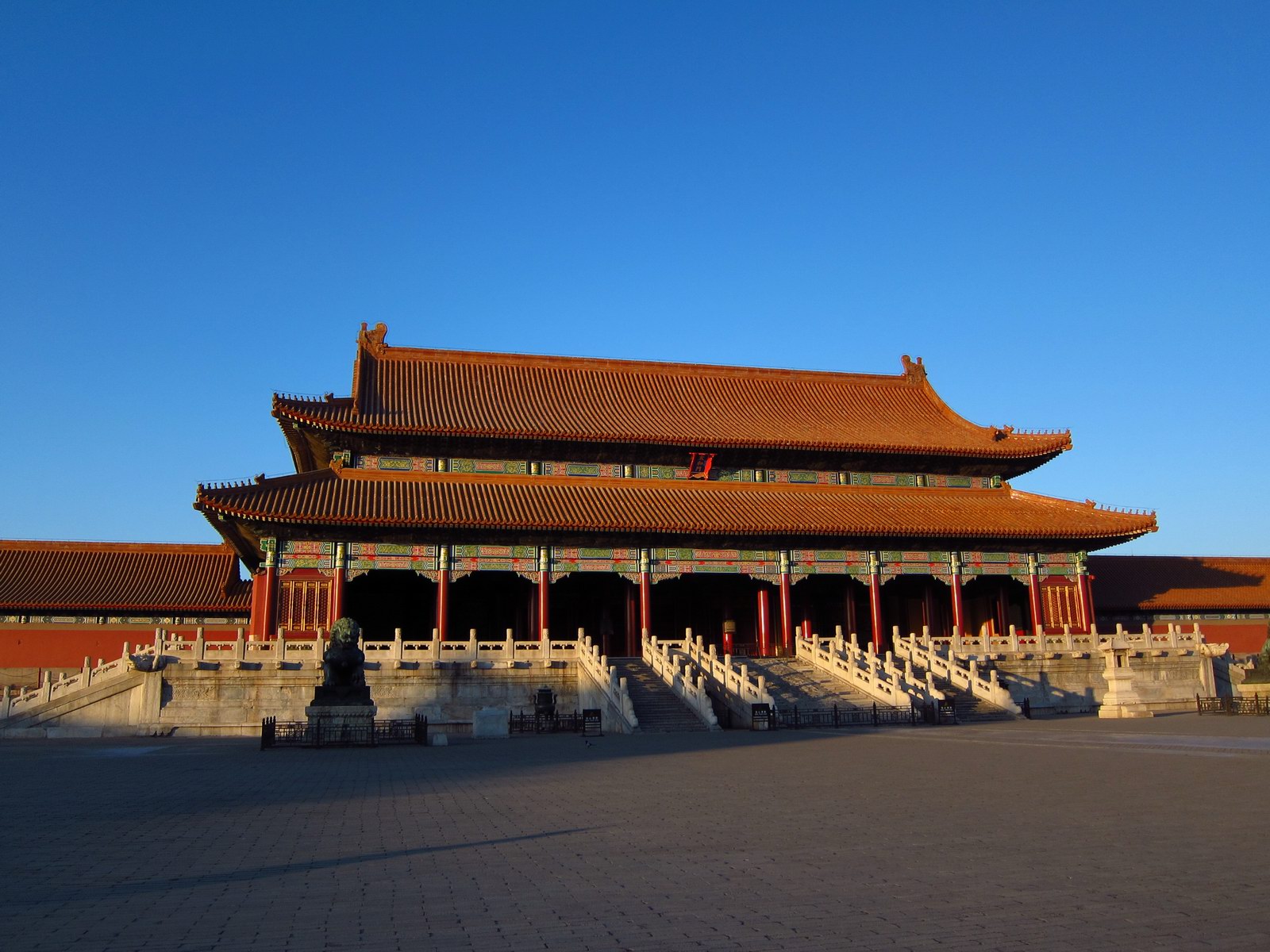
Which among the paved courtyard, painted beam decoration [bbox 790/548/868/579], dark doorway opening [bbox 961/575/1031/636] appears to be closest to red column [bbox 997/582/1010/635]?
dark doorway opening [bbox 961/575/1031/636]

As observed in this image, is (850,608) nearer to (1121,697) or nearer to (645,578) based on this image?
(645,578)

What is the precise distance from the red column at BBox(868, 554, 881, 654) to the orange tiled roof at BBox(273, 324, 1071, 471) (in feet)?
14.4

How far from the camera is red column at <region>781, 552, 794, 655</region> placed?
33.8 m

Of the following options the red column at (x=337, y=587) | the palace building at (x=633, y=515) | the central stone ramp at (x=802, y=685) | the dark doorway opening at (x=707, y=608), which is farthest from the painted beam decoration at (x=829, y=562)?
the red column at (x=337, y=587)

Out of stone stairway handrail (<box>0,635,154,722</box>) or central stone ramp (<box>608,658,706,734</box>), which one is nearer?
central stone ramp (<box>608,658,706,734</box>)

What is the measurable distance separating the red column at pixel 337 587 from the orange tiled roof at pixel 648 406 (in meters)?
4.26

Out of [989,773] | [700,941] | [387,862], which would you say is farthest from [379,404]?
[700,941]

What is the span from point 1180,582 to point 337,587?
33.1 meters

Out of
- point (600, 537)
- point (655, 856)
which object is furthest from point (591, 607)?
point (655, 856)

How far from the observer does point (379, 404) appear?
36.2 m

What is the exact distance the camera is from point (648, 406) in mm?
40250

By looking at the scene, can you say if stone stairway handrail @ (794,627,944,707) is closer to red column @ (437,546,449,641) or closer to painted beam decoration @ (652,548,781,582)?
painted beam decoration @ (652,548,781,582)

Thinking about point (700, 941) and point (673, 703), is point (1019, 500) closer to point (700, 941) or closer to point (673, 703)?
point (673, 703)

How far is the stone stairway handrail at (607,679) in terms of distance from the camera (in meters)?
23.1
